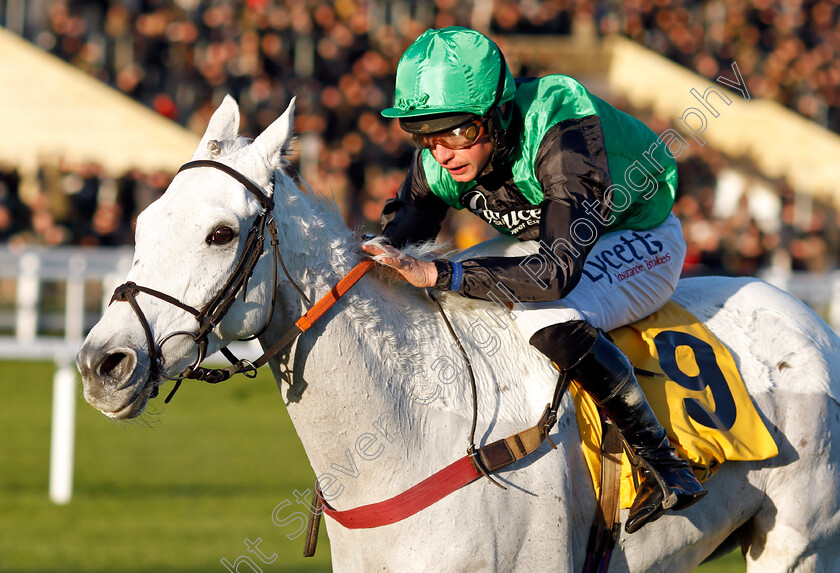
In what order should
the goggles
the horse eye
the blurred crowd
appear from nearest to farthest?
the horse eye, the goggles, the blurred crowd

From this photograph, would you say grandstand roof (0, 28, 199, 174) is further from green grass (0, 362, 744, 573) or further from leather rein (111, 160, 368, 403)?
leather rein (111, 160, 368, 403)

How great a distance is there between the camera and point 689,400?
340 centimetres

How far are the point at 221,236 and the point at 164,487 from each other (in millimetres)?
5851

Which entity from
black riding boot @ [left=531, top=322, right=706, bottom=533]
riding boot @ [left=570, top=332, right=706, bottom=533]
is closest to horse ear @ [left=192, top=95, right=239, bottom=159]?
black riding boot @ [left=531, top=322, right=706, bottom=533]

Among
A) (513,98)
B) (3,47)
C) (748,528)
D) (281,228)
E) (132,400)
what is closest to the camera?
(132,400)

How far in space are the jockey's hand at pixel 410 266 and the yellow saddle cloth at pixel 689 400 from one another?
63 cm

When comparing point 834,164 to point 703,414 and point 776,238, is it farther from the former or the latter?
point 703,414

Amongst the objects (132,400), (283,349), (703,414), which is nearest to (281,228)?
(283,349)

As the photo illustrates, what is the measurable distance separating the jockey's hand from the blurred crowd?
10315 mm

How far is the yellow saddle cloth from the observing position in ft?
10.6

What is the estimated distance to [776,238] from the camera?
1648 cm

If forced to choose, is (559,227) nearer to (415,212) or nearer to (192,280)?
(415,212)

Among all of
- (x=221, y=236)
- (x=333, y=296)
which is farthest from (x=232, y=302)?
(x=333, y=296)

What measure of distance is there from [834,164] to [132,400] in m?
20.6
